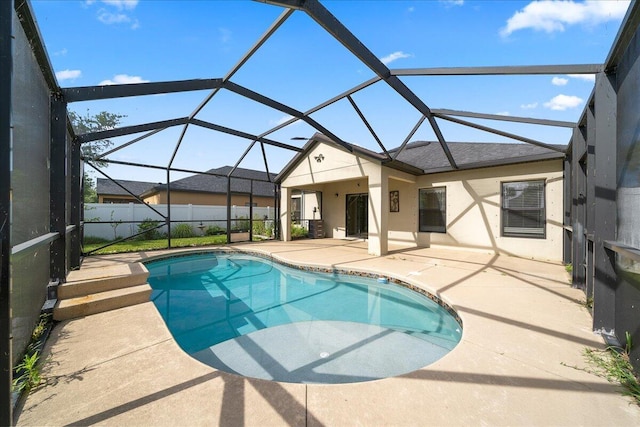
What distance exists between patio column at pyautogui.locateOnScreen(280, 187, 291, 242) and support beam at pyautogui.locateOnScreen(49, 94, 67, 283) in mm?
8022

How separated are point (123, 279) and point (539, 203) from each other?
32.4 ft

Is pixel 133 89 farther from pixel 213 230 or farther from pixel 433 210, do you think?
pixel 213 230

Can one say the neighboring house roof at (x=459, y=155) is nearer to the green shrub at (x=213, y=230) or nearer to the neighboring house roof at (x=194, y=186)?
the green shrub at (x=213, y=230)

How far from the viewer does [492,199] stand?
7.72 m

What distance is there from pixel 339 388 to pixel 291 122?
6.76 metres

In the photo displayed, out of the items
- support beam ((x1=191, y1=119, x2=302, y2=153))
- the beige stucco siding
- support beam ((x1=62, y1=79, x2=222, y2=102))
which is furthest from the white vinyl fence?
the beige stucco siding

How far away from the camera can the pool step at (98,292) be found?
3232 millimetres

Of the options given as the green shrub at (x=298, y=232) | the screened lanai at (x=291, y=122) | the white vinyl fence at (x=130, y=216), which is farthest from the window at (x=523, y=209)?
the white vinyl fence at (x=130, y=216)

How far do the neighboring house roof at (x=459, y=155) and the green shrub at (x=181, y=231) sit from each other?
5596mm

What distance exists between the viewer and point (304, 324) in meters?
3.87

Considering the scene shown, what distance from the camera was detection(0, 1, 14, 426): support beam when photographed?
1171 millimetres

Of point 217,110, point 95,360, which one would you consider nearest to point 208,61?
point 217,110

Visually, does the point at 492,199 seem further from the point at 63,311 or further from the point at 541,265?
the point at 63,311

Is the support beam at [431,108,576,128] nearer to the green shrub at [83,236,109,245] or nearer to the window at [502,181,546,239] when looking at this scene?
the window at [502,181,546,239]
